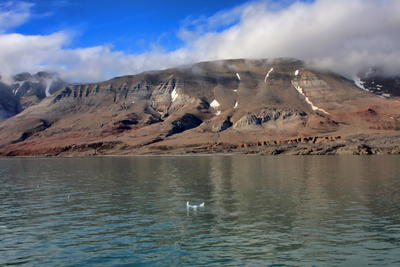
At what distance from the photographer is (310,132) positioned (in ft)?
598

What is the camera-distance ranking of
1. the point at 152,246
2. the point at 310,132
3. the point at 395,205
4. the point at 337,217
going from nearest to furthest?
the point at 152,246 → the point at 337,217 → the point at 395,205 → the point at 310,132

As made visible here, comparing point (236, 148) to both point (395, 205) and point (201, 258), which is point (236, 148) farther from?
point (201, 258)

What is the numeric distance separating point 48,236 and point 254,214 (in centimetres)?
1428

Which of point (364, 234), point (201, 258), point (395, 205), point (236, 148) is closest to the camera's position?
point (201, 258)

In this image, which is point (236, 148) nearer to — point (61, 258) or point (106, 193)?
point (106, 193)

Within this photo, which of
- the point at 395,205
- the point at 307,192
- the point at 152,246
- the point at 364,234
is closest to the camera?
the point at 152,246

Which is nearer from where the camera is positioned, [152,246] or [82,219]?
[152,246]

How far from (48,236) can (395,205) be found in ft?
87.0

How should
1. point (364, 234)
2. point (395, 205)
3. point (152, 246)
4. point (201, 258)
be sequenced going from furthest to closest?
point (395, 205), point (364, 234), point (152, 246), point (201, 258)

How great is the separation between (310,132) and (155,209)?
169 metres

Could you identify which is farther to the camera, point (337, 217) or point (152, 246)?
point (337, 217)

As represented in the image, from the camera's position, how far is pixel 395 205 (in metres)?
26.7

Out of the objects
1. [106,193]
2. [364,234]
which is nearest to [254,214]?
[364,234]

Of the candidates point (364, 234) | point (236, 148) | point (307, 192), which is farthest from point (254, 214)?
point (236, 148)
